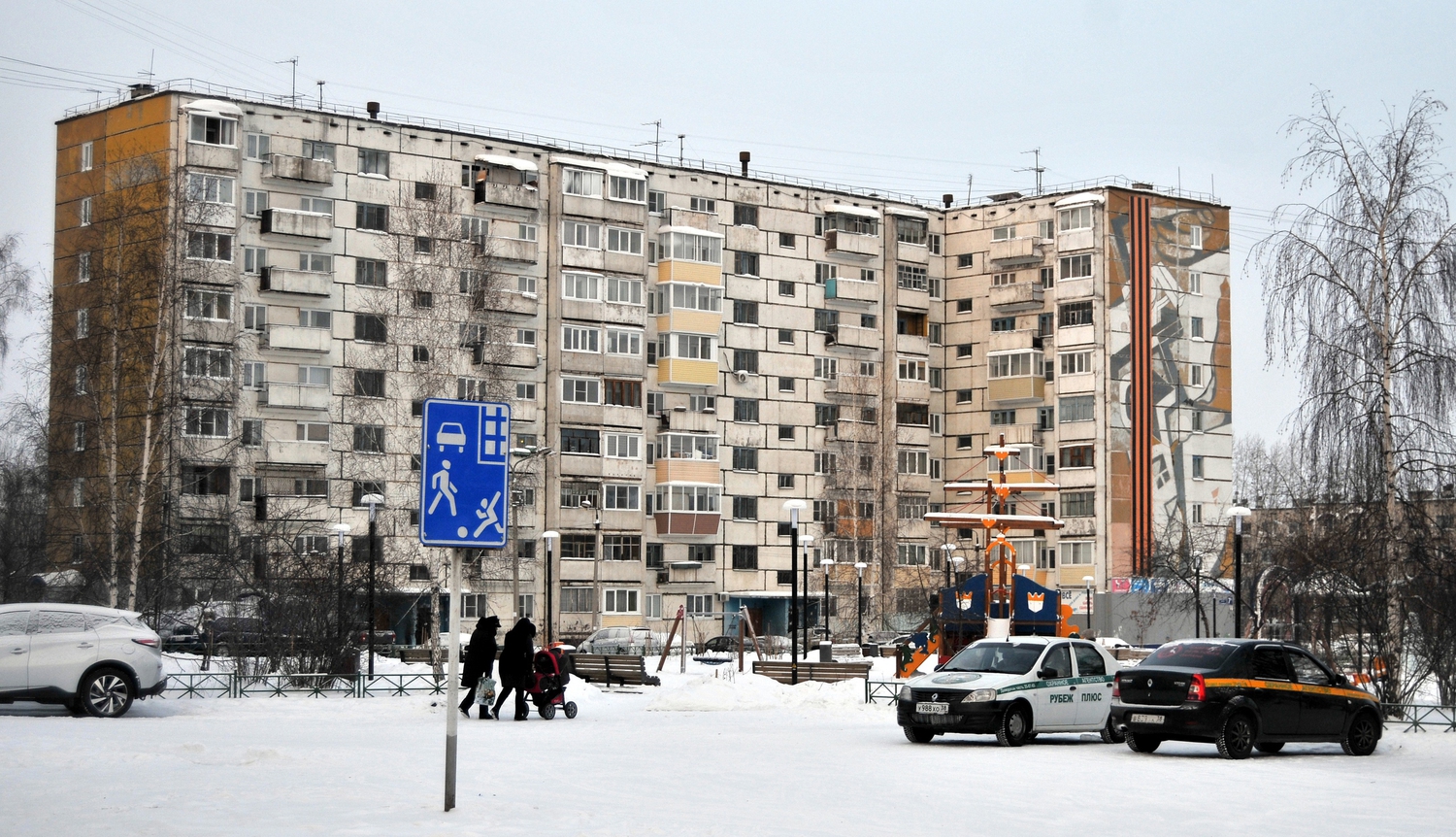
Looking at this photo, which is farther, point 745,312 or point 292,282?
point 745,312

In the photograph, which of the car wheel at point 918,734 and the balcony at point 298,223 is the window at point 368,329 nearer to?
the balcony at point 298,223

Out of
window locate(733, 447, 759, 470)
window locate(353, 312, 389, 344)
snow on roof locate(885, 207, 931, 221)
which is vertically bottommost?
window locate(733, 447, 759, 470)

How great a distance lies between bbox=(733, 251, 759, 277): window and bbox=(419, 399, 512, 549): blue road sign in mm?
71403

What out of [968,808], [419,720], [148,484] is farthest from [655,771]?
[148,484]

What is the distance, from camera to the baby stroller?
85.1ft

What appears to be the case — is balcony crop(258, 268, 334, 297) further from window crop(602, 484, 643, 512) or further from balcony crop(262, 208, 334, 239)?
window crop(602, 484, 643, 512)

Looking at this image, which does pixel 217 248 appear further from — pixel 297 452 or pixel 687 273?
pixel 687 273

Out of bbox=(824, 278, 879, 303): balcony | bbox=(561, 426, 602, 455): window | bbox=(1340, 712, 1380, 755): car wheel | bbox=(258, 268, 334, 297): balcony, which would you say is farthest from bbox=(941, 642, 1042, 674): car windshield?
bbox=(824, 278, 879, 303): balcony

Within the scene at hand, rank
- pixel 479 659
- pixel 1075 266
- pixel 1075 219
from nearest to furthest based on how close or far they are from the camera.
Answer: pixel 479 659
pixel 1075 266
pixel 1075 219

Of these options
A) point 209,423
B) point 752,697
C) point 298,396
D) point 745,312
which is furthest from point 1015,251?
point 752,697

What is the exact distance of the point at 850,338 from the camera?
8612 centimetres

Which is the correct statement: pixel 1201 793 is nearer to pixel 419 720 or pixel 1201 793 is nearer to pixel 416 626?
pixel 419 720

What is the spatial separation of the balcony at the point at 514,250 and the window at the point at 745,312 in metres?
12.8

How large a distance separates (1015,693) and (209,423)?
47.2m
